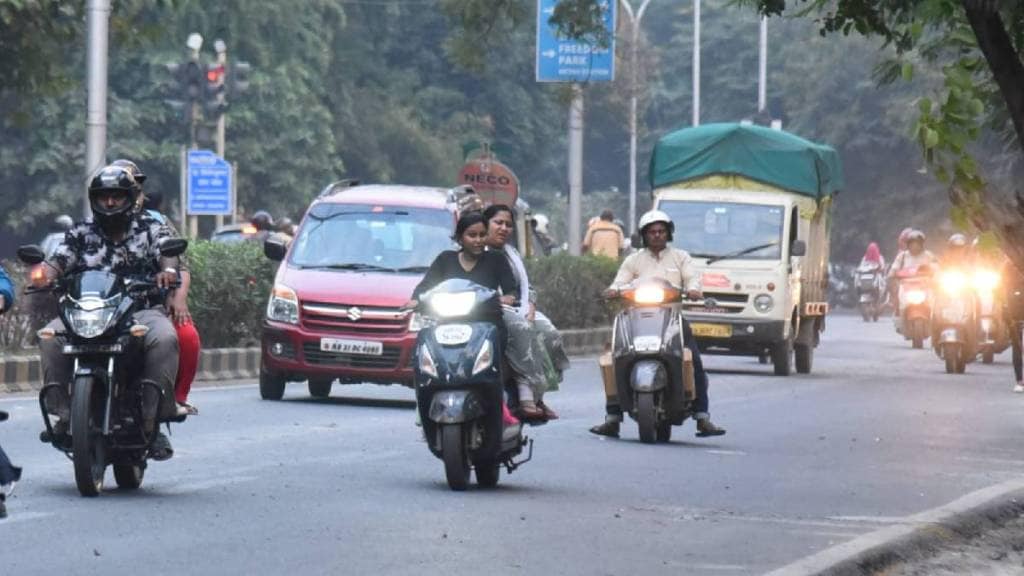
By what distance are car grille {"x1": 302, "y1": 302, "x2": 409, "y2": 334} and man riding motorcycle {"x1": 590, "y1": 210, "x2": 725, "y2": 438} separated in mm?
3138

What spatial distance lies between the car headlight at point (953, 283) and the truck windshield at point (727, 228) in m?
2.46

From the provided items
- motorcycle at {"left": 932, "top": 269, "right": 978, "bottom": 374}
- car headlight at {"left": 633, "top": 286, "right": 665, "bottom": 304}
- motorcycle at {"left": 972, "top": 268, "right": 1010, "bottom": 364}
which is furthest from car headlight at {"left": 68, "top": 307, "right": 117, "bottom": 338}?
motorcycle at {"left": 932, "top": 269, "right": 978, "bottom": 374}

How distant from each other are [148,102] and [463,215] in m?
44.8

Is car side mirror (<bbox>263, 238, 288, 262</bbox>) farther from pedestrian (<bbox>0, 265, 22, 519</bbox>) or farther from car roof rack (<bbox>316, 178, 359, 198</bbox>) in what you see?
pedestrian (<bbox>0, 265, 22, 519</bbox>)

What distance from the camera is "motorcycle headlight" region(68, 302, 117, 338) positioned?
11.1 metres

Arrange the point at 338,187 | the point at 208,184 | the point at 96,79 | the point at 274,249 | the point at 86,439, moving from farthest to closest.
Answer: the point at 208,184 < the point at 96,79 < the point at 338,187 < the point at 274,249 < the point at 86,439

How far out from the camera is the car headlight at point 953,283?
29438 millimetres

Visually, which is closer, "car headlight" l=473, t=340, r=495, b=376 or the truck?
"car headlight" l=473, t=340, r=495, b=376

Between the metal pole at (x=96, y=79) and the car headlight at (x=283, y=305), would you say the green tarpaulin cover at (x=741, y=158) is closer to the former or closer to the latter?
the metal pole at (x=96, y=79)

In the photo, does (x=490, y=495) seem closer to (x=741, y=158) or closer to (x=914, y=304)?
(x=741, y=158)

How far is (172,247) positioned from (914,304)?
25692 millimetres

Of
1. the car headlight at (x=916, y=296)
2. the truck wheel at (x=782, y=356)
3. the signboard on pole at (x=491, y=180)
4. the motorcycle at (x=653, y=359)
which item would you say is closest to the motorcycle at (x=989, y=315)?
the truck wheel at (x=782, y=356)

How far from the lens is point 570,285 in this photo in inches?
1303

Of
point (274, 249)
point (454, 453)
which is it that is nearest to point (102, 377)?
point (454, 453)
